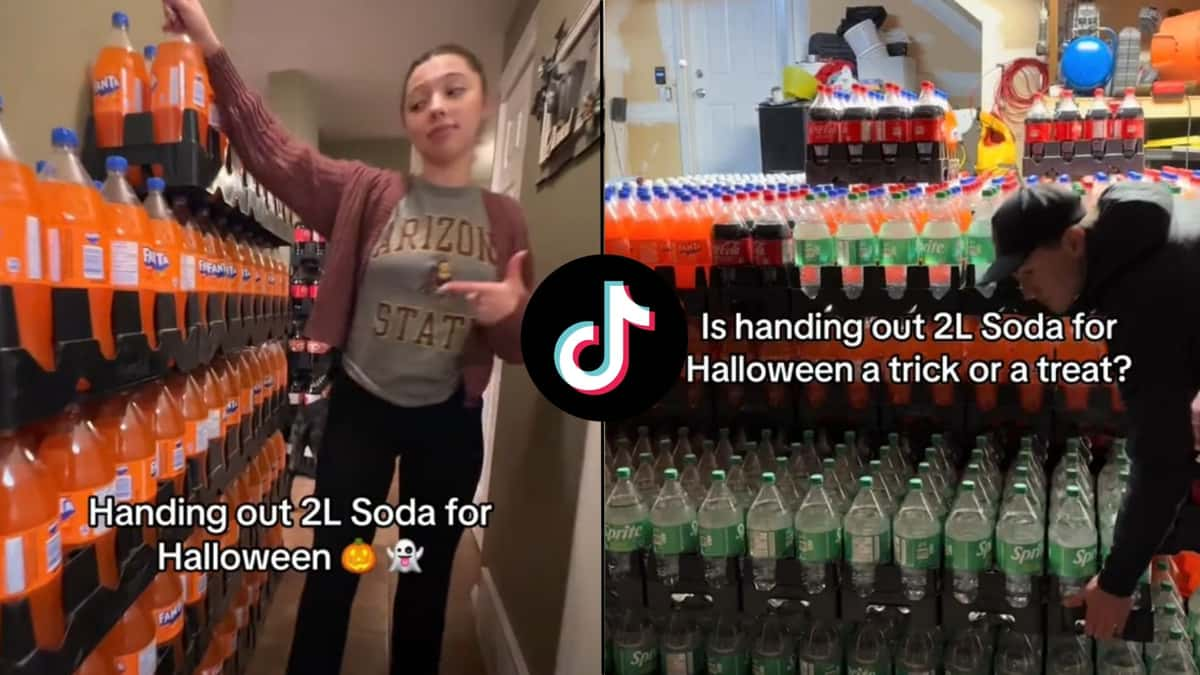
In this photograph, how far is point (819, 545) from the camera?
5.11ft

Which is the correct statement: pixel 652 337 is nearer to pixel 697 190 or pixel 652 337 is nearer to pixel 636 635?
pixel 697 190

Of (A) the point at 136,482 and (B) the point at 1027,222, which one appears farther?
(B) the point at 1027,222

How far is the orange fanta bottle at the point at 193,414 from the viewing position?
1169 millimetres

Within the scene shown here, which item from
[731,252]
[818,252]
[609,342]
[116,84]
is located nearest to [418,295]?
[609,342]

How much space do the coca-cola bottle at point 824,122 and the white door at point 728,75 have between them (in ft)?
0.29

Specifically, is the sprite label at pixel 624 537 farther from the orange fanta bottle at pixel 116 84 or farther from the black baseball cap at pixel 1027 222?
the orange fanta bottle at pixel 116 84

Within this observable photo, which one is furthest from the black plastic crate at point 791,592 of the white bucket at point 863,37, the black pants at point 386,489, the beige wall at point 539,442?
the white bucket at point 863,37

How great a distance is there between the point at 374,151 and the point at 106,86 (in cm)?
40

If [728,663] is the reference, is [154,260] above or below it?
above

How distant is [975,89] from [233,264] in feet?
4.77

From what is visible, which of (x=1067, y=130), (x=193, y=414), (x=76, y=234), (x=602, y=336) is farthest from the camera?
(x=1067, y=130)

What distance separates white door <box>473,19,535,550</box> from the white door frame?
526mm

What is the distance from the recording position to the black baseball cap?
128cm

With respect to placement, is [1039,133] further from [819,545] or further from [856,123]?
[819,545]
